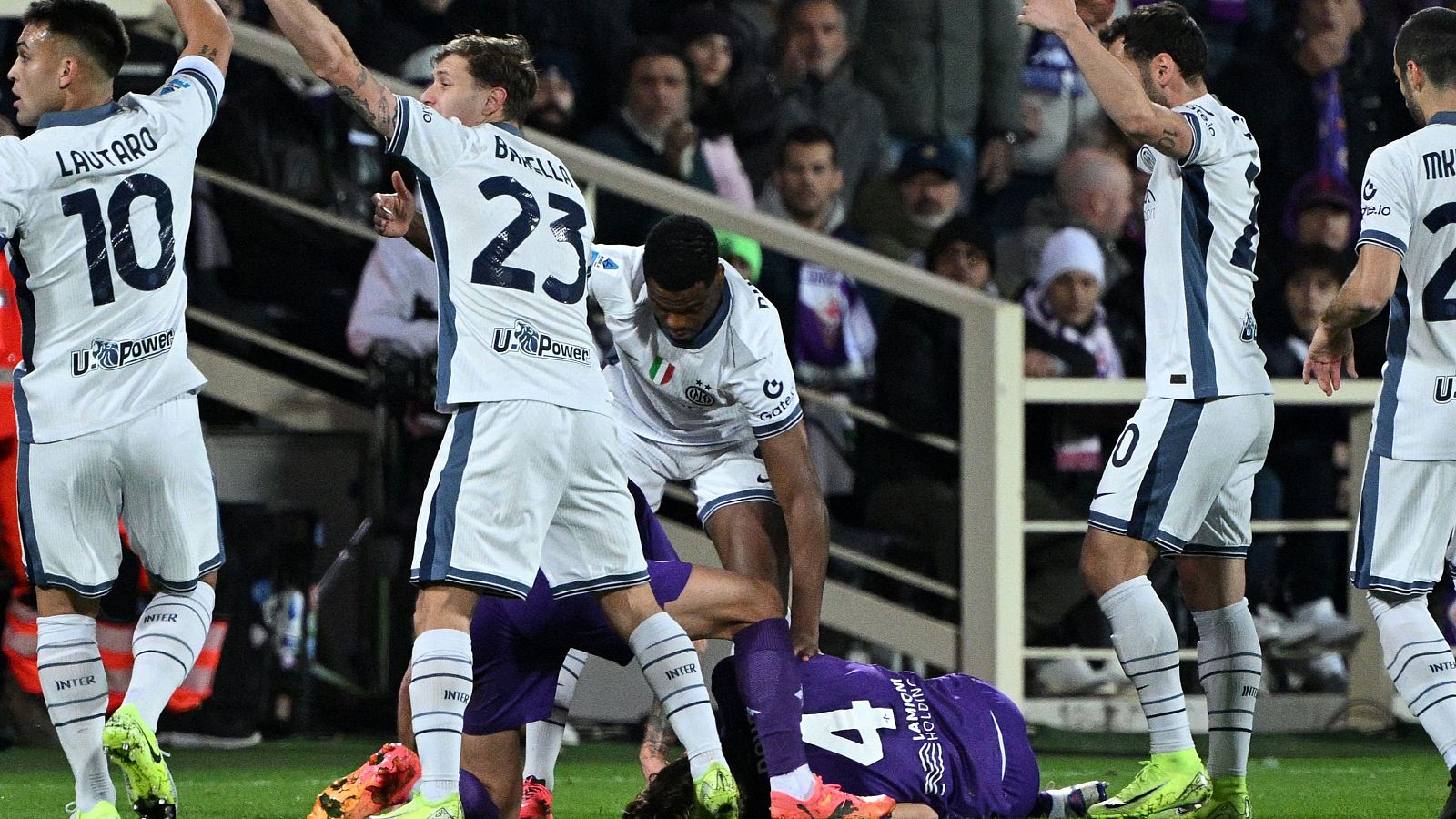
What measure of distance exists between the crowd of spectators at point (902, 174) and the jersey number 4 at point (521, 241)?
3.19 metres

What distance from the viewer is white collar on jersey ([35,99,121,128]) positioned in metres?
4.51

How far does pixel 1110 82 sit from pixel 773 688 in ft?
5.76

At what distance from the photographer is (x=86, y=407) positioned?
175 inches

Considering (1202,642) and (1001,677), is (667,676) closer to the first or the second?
(1202,642)

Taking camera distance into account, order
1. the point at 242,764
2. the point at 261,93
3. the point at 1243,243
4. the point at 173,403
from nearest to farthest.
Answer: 1. the point at 173,403
2. the point at 1243,243
3. the point at 242,764
4. the point at 261,93

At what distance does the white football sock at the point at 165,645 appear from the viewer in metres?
4.40

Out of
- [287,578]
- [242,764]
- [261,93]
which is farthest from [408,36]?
[242,764]

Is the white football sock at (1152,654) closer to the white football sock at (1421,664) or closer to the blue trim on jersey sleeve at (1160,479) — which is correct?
the blue trim on jersey sleeve at (1160,479)

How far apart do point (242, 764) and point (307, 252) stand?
2712mm

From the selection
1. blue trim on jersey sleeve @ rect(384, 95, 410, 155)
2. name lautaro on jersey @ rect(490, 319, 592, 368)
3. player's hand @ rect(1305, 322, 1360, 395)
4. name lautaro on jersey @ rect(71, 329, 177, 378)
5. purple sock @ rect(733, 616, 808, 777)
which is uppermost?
blue trim on jersey sleeve @ rect(384, 95, 410, 155)

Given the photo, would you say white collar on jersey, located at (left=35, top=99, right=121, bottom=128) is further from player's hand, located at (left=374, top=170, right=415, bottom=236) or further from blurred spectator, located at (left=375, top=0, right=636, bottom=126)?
blurred spectator, located at (left=375, top=0, right=636, bottom=126)

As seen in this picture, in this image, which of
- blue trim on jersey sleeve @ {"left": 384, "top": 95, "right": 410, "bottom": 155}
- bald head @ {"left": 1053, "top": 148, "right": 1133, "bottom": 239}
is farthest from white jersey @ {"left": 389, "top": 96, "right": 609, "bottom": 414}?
bald head @ {"left": 1053, "top": 148, "right": 1133, "bottom": 239}

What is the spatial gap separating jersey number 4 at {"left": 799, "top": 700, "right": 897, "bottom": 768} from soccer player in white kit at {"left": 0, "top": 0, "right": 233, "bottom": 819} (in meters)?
1.60

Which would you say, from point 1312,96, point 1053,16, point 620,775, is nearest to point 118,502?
point 620,775
